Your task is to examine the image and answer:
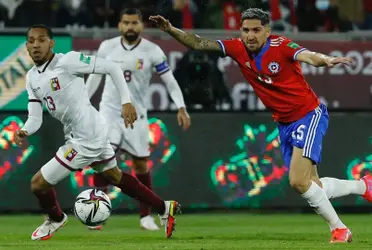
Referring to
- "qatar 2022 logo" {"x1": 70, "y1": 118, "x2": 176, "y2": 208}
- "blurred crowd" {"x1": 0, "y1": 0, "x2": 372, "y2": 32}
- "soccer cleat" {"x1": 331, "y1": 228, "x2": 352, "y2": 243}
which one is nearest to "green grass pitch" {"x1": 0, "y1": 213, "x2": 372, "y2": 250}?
"soccer cleat" {"x1": 331, "y1": 228, "x2": 352, "y2": 243}

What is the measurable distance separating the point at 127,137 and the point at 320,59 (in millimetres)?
3707

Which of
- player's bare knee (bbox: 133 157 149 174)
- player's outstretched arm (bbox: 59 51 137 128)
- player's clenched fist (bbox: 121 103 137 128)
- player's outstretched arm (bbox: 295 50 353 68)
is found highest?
player's outstretched arm (bbox: 295 50 353 68)

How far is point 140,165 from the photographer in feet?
39.2

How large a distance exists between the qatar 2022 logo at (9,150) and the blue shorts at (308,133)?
14.6 ft

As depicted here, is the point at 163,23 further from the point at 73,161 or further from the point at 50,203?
the point at 50,203

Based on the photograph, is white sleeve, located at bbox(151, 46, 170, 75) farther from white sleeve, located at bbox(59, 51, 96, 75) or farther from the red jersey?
the red jersey

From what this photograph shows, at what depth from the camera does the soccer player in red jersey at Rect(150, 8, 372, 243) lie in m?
9.22

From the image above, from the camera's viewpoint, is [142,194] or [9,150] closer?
[142,194]

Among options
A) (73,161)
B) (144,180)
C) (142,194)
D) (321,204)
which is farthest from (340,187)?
(144,180)

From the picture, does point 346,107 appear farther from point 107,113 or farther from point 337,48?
point 107,113

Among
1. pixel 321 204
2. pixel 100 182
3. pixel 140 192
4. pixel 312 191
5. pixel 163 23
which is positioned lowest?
pixel 100 182

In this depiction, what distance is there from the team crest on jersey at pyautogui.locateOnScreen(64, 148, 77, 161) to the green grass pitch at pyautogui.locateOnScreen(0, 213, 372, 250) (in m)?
0.75

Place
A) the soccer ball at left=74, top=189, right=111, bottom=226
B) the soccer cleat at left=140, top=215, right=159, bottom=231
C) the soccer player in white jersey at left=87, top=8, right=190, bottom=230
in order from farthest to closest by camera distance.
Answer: the soccer player in white jersey at left=87, top=8, right=190, bottom=230 < the soccer cleat at left=140, top=215, right=159, bottom=231 < the soccer ball at left=74, top=189, right=111, bottom=226

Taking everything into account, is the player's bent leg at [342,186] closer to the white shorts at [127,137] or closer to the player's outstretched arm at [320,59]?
the player's outstretched arm at [320,59]
